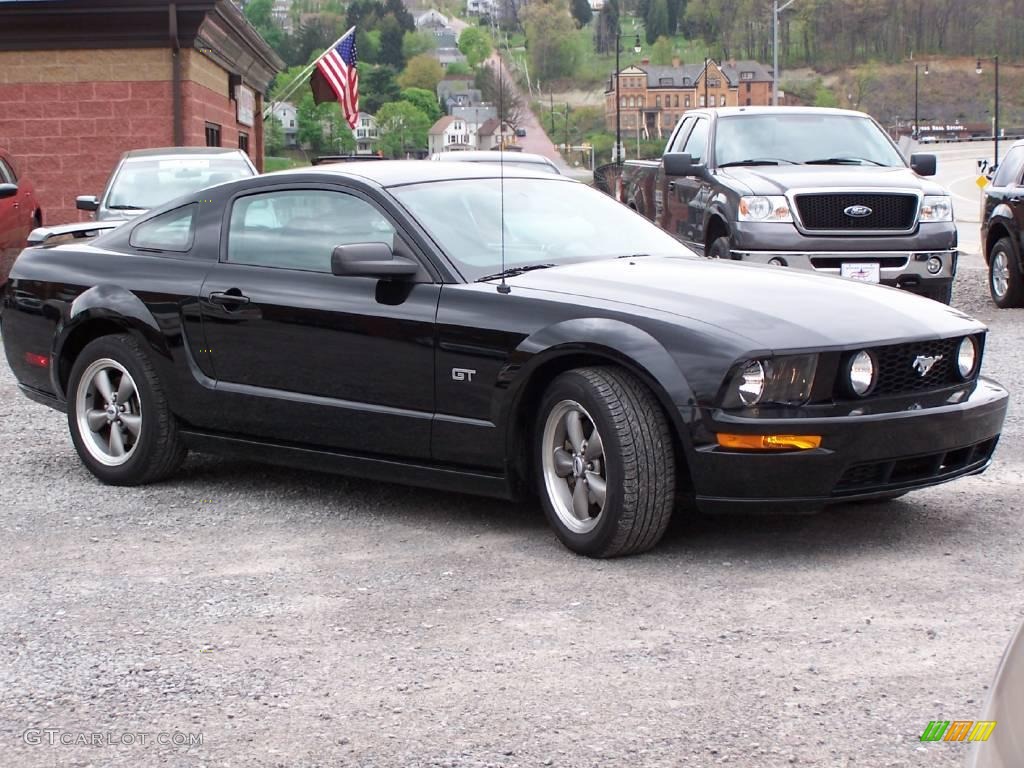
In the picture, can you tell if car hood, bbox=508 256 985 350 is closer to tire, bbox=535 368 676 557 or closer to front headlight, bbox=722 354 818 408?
front headlight, bbox=722 354 818 408

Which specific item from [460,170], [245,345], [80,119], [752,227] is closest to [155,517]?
[245,345]

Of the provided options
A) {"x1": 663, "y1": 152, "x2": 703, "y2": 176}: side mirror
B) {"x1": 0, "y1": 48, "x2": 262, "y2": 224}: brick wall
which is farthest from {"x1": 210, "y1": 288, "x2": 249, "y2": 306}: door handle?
{"x1": 0, "y1": 48, "x2": 262, "y2": 224}: brick wall

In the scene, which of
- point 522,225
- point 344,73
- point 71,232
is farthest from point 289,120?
point 522,225

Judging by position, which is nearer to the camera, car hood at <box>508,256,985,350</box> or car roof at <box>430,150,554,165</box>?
car hood at <box>508,256,985,350</box>

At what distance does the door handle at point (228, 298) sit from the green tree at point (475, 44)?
4.68 feet

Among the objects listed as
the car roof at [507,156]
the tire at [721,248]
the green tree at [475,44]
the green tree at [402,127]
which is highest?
the green tree at [402,127]

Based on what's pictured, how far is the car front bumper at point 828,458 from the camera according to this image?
4988mm

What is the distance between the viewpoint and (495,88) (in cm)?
634

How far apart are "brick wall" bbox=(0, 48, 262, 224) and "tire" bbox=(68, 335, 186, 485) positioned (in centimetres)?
1563

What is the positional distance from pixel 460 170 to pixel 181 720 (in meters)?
3.33

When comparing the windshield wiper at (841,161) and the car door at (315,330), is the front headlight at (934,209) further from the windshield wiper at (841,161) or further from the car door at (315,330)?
the car door at (315,330)

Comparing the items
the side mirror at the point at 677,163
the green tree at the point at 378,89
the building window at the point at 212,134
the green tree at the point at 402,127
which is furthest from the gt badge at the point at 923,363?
the building window at the point at 212,134

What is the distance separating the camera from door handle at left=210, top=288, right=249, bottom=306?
20.7ft

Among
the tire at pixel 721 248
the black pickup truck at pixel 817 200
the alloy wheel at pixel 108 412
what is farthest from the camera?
the tire at pixel 721 248
